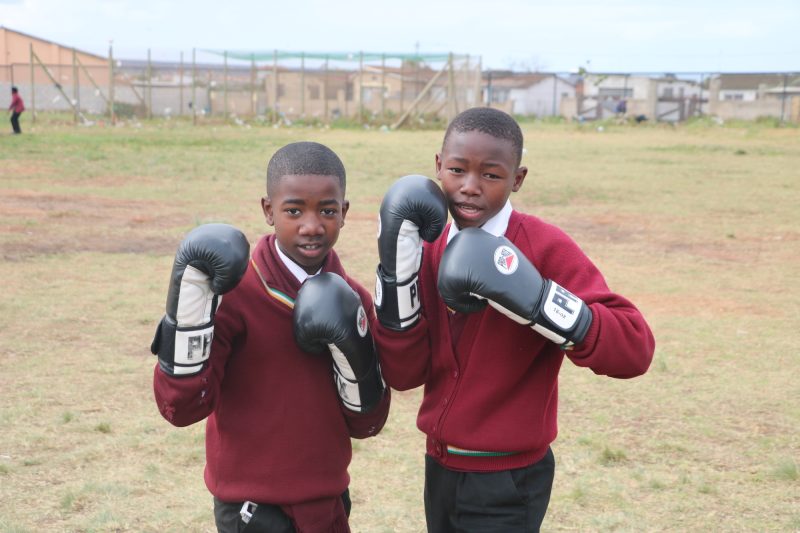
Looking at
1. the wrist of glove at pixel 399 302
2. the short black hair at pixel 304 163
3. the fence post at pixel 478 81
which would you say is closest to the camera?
the wrist of glove at pixel 399 302

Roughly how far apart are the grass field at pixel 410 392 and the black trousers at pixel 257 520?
Answer: 4.08 ft

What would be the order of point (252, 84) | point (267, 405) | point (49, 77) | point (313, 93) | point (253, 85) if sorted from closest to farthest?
point (267, 405), point (49, 77), point (252, 84), point (253, 85), point (313, 93)

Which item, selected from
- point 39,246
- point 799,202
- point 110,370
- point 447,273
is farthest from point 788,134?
point 447,273

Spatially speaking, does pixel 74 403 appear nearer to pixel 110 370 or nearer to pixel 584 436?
pixel 110 370

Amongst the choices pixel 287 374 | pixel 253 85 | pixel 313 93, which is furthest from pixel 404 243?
pixel 313 93

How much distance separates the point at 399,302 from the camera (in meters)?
2.28

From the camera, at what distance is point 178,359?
2221 millimetres

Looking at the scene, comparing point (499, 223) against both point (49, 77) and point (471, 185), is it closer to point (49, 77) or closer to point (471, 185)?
point (471, 185)

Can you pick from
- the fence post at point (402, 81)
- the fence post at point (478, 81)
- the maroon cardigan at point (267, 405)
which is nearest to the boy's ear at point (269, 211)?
the maroon cardigan at point (267, 405)

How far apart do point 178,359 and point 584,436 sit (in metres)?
2.81

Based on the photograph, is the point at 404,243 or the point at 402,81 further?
the point at 402,81

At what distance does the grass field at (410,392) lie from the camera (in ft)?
12.5

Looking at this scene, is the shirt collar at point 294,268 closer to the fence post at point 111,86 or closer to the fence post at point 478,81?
the fence post at point 111,86

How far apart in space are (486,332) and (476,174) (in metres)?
0.42
